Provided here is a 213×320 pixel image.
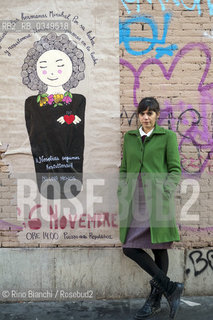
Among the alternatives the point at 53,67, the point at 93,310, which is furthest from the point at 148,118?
the point at 93,310

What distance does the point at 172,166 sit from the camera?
149 inches

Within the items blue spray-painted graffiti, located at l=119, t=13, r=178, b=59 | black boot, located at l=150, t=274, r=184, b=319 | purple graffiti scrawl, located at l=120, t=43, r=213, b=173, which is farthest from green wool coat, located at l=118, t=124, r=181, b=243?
blue spray-painted graffiti, located at l=119, t=13, r=178, b=59

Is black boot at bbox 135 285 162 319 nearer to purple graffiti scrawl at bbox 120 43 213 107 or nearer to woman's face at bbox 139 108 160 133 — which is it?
woman's face at bbox 139 108 160 133

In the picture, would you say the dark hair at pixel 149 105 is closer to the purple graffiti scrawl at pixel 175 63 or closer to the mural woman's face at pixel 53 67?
the purple graffiti scrawl at pixel 175 63

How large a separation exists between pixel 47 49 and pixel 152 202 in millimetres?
2026

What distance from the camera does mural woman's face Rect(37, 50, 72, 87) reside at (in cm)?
437

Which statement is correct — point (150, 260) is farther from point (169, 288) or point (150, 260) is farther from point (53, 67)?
point (53, 67)

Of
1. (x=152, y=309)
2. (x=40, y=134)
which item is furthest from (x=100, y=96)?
(x=152, y=309)

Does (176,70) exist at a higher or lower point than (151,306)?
higher

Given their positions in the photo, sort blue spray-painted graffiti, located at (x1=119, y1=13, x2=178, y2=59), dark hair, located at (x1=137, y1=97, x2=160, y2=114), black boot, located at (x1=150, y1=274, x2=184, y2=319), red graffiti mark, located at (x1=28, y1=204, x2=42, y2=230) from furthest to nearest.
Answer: red graffiti mark, located at (x1=28, y1=204, x2=42, y2=230), blue spray-painted graffiti, located at (x1=119, y1=13, x2=178, y2=59), dark hair, located at (x1=137, y1=97, x2=160, y2=114), black boot, located at (x1=150, y1=274, x2=184, y2=319)

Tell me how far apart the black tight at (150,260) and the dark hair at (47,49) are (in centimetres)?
191

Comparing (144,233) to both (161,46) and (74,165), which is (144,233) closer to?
(74,165)

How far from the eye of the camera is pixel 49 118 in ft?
14.4

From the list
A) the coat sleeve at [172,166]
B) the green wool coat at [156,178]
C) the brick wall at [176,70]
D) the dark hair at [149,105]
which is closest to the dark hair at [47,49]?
the brick wall at [176,70]
